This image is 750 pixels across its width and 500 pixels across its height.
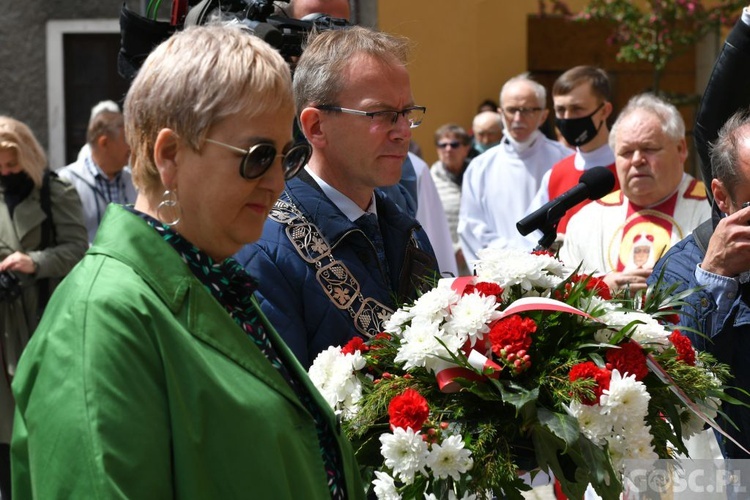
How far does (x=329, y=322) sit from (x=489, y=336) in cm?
59

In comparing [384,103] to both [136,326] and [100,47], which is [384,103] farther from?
[100,47]

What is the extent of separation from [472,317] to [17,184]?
485 cm

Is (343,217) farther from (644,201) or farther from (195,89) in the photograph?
(644,201)

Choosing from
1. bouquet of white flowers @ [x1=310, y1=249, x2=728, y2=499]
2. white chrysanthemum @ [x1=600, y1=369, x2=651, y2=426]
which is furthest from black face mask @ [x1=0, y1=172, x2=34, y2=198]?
→ white chrysanthemum @ [x1=600, y1=369, x2=651, y2=426]

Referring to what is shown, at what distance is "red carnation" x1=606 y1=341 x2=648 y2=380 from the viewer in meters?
2.44

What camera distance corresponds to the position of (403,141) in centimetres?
312

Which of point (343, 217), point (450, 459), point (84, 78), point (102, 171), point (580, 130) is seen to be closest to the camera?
point (450, 459)

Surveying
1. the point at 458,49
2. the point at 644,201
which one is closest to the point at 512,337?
the point at 644,201

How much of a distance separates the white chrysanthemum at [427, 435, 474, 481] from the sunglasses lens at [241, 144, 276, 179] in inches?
27.8

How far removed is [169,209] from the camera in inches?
78.4

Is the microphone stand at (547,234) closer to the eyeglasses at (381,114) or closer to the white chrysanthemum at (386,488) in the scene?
the eyeglasses at (381,114)

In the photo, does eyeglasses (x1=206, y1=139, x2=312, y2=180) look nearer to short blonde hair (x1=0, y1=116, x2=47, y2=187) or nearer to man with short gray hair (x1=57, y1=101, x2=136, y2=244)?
short blonde hair (x1=0, y1=116, x2=47, y2=187)

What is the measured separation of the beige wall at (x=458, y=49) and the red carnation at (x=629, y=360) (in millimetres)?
9147

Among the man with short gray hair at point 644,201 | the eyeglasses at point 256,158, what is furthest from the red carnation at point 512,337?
the man with short gray hair at point 644,201
